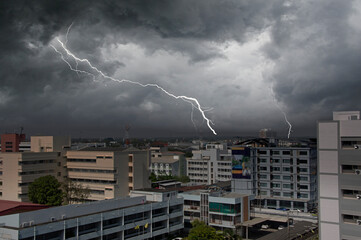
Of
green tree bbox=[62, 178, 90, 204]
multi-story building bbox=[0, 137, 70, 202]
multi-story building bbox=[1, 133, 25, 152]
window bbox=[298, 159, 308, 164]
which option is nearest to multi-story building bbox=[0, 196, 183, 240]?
green tree bbox=[62, 178, 90, 204]

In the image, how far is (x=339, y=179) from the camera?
59.8ft

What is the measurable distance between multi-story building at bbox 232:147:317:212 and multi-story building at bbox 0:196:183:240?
18.2 meters

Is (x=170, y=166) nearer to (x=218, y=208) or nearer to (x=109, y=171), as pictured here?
(x=109, y=171)

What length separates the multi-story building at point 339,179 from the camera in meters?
17.8

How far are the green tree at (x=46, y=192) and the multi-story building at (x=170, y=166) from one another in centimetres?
3321

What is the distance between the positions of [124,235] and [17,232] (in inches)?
342

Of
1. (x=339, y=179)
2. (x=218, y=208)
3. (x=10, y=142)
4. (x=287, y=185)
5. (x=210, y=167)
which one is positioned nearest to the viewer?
(x=339, y=179)

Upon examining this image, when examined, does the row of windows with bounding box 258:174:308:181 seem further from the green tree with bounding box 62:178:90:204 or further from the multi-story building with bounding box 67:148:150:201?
the green tree with bounding box 62:178:90:204

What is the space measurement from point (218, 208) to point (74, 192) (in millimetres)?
16618

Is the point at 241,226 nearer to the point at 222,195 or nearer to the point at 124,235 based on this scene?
the point at 222,195

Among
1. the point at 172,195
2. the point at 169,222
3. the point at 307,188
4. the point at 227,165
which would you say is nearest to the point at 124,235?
the point at 169,222

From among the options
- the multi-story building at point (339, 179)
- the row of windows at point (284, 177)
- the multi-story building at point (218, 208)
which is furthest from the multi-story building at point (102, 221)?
the row of windows at point (284, 177)

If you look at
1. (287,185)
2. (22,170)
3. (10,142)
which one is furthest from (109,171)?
(10,142)

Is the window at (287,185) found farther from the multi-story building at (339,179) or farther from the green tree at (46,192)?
the multi-story building at (339,179)
